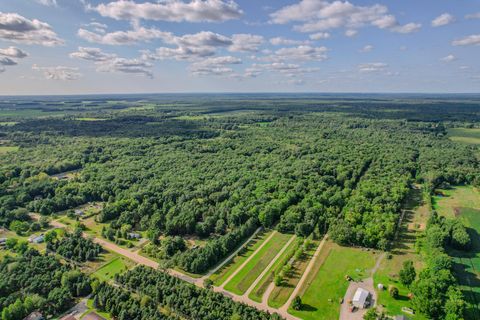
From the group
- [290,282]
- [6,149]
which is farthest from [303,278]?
[6,149]

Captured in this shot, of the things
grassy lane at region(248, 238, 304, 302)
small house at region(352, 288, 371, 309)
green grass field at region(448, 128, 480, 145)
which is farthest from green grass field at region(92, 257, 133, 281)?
green grass field at region(448, 128, 480, 145)

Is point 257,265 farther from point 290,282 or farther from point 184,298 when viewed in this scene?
point 184,298

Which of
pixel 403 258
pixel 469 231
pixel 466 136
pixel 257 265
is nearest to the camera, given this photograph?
pixel 257 265

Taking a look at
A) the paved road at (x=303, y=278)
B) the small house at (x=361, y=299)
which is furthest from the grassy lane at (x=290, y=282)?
the small house at (x=361, y=299)

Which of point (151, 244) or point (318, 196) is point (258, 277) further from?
point (318, 196)

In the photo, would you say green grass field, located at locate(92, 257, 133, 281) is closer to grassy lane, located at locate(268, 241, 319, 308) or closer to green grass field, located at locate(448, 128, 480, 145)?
grassy lane, located at locate(268, 241, 319, 308)

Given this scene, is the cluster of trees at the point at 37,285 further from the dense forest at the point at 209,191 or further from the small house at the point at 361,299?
the small house at the point at 361,299
